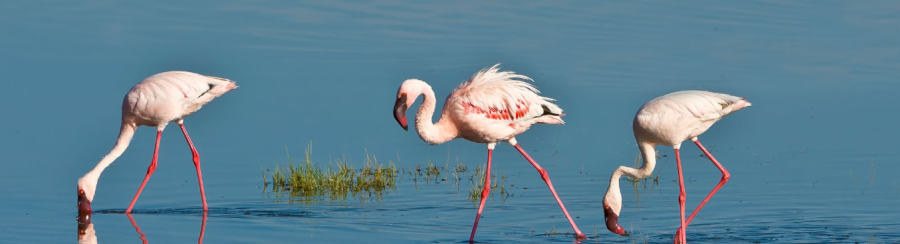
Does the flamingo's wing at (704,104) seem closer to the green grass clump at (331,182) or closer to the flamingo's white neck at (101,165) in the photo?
the green grass clump at (331,182)

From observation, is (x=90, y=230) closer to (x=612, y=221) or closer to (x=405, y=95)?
(x=405, y=95)

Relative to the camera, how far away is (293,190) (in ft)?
37.7

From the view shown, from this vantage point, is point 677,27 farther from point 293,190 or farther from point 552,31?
point 293,190

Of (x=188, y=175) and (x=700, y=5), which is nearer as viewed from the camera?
(x=188, y=175)

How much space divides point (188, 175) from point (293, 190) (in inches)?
54.1

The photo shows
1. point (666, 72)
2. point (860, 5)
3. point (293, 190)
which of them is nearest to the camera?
point (293, 190)

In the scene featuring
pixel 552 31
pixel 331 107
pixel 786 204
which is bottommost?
pixel 786 204

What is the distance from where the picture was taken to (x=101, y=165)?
11.1 metres

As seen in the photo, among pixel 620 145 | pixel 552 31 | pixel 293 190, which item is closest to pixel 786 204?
pixel 620 145

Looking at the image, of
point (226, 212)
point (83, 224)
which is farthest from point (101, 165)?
point (226, 212)

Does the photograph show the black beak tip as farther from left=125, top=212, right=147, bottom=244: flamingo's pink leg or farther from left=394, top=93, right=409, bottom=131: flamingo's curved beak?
left=394, top=93, right=409, bottom=131: flamingo's curved beak

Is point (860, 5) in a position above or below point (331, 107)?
above

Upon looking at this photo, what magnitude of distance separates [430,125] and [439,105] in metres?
4.15

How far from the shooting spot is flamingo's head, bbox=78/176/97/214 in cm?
1049
